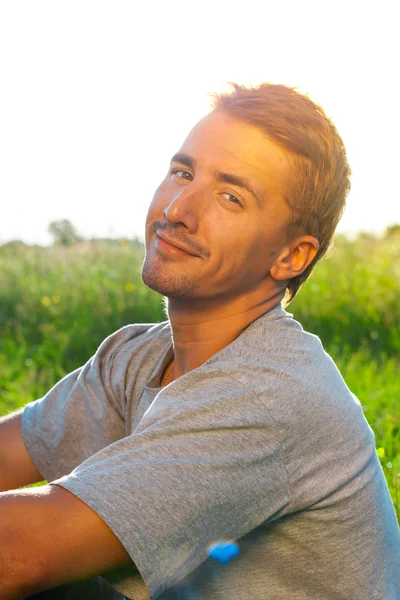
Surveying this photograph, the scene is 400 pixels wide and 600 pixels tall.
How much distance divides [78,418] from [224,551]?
85 cm

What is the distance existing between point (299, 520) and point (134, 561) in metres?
0.50

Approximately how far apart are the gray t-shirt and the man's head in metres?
0.21

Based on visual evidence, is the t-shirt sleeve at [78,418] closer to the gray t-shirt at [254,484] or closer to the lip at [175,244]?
the gray t-shirt at [254,484]

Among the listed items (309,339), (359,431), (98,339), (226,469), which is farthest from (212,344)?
(98,339)

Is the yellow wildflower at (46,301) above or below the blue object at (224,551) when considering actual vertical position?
below

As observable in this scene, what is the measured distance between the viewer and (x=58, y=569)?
5.21 ft

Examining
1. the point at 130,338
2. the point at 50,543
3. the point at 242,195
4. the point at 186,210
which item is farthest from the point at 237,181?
the point at 50,543

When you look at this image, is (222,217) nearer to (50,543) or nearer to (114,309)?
(50,543)

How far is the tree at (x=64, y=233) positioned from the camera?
30.5 ft

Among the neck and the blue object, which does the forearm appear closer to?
the blue object

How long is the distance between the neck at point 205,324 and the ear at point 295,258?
0.37 ft

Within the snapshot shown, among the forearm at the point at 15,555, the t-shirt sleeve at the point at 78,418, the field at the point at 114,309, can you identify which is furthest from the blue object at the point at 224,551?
the field at the point at 114,309

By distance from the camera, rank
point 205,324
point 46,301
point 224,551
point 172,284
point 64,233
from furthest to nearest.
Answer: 1. point 64,233
2. point 46,301
3. point 205,324
4. point 172,284
5. point 224,551

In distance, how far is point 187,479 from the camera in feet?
5.40
